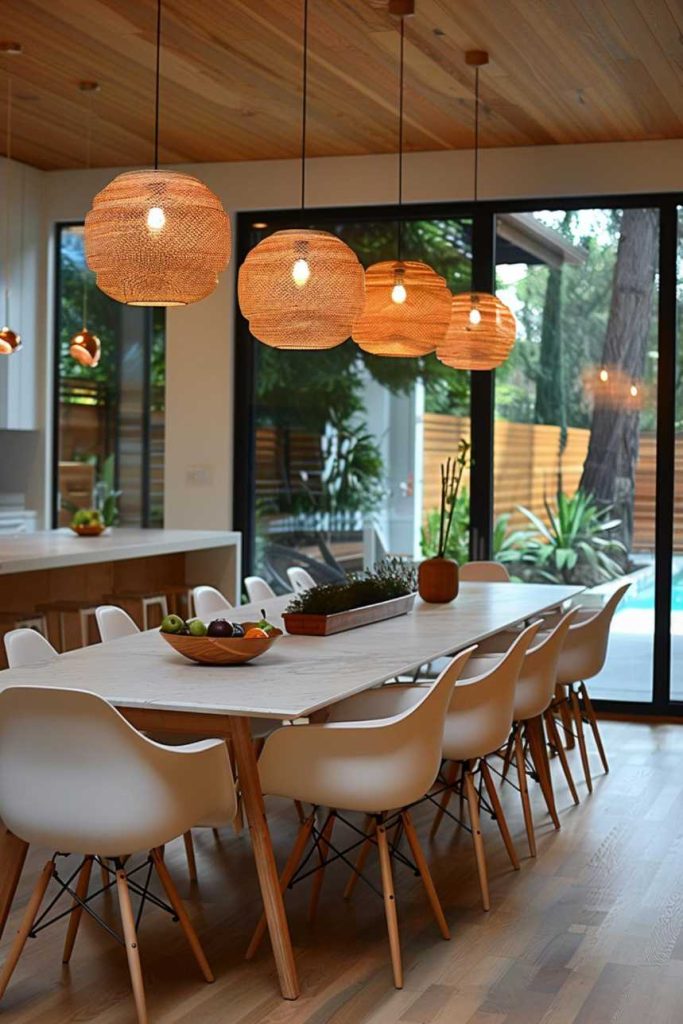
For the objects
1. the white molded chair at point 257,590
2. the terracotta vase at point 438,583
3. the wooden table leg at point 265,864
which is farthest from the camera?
the white molded chair at point 257,590

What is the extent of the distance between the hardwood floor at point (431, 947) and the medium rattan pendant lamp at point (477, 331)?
2266 millimetres

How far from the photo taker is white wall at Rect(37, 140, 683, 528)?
755cm

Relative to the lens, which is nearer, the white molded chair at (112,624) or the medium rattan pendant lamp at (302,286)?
the medium rattan pendant lamp at (302,286)

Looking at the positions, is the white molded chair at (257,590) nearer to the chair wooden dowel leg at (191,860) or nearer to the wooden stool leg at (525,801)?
the wooden stool leg at (525,801)

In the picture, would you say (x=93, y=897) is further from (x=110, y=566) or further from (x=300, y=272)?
(x=110, y=566)

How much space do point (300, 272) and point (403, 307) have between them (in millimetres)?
974

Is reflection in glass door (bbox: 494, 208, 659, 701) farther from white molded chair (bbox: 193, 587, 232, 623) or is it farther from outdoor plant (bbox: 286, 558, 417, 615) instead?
white molded chair (bbox: 193, 587, 232, 623)

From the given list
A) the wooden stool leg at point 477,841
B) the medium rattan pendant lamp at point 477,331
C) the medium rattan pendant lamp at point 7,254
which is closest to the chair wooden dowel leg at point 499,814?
the wooden stool leg at point 477,841

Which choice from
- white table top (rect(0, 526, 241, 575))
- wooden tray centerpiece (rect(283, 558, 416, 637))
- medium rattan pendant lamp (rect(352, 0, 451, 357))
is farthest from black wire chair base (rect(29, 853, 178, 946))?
medium rattan pendant lamp (rect(352, 0, 451, 357))

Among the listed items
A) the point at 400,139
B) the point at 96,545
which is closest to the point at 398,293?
the point at 400,139

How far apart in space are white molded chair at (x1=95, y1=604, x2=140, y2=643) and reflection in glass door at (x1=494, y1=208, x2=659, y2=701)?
334cm

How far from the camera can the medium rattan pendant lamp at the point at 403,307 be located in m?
5.59

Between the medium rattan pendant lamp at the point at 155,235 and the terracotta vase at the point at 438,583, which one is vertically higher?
the medium rattan pendant lamp at the point at 155,235

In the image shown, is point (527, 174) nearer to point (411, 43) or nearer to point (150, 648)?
point (411, 43)
